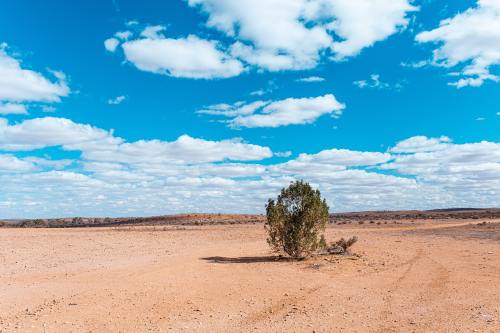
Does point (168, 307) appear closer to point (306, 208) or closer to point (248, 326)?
point (248, 326)

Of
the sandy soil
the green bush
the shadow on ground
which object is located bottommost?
the sandy soil

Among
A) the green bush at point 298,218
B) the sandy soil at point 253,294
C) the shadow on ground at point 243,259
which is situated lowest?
the sandy soil at point 253,294

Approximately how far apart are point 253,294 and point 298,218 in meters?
8.57

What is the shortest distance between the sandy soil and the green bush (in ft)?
3.16

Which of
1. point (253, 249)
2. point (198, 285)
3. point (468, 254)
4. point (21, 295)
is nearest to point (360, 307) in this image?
point (198, 285)

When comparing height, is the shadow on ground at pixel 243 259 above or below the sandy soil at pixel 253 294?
above

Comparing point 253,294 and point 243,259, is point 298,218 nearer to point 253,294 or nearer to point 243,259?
point 243,259

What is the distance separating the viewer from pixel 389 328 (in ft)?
31.0

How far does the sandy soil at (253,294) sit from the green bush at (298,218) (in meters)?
0.96

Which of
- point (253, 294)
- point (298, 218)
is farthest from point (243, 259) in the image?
point (253, 294)

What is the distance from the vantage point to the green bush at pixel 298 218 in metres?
21.1

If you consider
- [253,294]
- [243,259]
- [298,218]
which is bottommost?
[253,294]

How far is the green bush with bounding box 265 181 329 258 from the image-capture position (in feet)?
69.4

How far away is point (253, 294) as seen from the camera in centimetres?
1315
